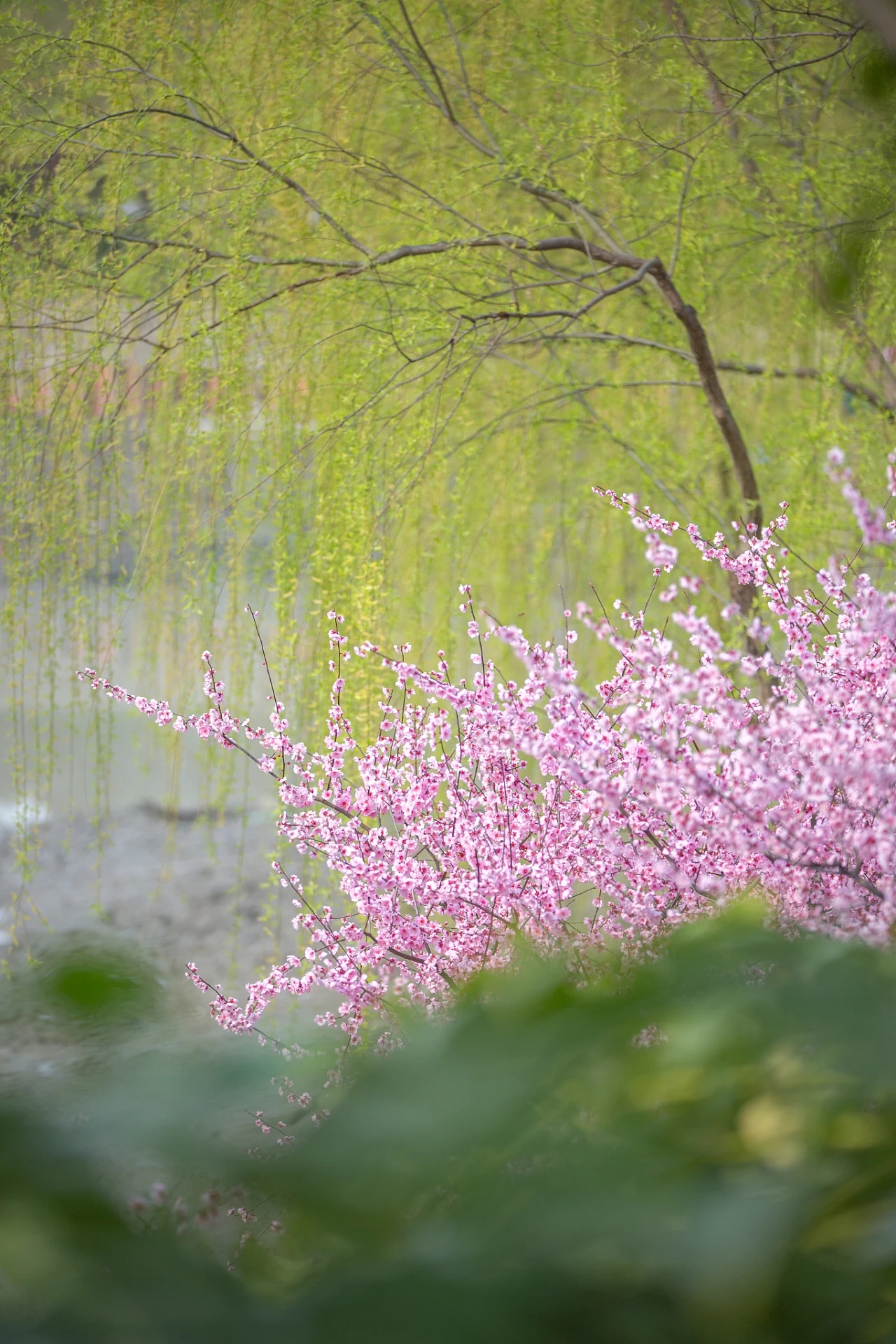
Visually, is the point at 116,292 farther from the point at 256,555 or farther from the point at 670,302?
the point at 670,302

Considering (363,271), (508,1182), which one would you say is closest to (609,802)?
(508,1182)

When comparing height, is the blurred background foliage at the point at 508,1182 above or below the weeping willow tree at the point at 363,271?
below

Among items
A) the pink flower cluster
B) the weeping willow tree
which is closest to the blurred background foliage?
the pink flower cluster

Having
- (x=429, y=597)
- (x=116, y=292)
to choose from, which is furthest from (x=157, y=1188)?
(x=429, y=597)

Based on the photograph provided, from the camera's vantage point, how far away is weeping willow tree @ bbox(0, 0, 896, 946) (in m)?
1.76

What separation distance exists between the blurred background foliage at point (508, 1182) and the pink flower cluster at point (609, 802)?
0.40m

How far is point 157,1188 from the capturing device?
0.21 meters

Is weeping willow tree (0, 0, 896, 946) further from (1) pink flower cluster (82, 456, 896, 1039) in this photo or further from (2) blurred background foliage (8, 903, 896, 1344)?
(2) blurred background foliage (8, 903, 896, 1344)

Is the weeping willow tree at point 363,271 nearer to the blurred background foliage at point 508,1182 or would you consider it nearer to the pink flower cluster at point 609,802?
the pink flower cluster at point 609,802

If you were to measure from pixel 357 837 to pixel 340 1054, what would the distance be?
672 millimetres

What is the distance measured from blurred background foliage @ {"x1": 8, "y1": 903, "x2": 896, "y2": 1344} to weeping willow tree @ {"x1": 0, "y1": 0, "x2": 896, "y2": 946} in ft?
4.35

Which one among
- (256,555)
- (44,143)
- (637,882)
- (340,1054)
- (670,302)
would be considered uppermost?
(44,143)

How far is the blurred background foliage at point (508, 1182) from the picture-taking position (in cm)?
19

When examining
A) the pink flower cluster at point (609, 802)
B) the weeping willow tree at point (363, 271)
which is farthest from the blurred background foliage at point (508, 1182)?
the weeping willow tree at point (363, 271)
